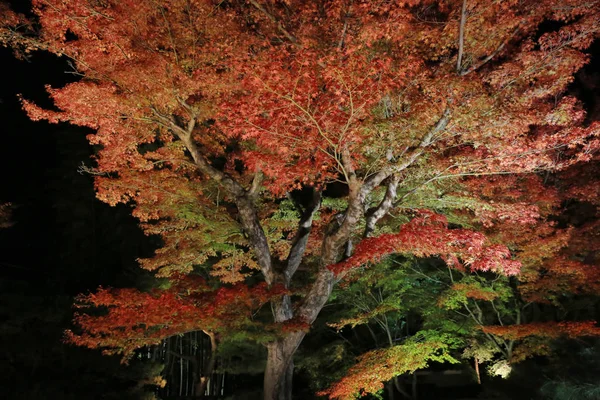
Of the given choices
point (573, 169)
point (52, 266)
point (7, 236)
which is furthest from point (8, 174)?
point (573, 169)

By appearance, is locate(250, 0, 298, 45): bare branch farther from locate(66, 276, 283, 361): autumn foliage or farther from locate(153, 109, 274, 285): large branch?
locate(66, 276, 283, 361): autumn foliage

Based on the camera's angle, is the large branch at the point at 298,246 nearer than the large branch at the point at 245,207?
No

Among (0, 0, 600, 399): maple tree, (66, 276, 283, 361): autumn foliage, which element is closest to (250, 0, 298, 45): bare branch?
(0, 0, 600, 399): maple tree

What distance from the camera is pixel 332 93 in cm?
720

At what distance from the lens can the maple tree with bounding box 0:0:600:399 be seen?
22.5 ft

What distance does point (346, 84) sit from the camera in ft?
21.1

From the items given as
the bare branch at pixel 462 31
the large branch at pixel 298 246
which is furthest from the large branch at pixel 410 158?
the large branch at pixel 298 246

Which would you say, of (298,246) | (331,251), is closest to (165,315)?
(298,246)

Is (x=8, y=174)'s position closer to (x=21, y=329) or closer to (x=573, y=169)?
(x=21, y=329)

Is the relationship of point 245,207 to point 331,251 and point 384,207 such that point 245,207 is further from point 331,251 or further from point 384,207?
point 384,207

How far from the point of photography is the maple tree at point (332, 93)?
22.5ft

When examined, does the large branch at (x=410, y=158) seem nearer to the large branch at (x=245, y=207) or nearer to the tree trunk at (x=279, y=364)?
the large branch at (x=245, y=207)

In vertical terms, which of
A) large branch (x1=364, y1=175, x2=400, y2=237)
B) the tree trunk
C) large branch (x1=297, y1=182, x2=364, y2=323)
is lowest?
the tree trunk

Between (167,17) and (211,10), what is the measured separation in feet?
2.88
